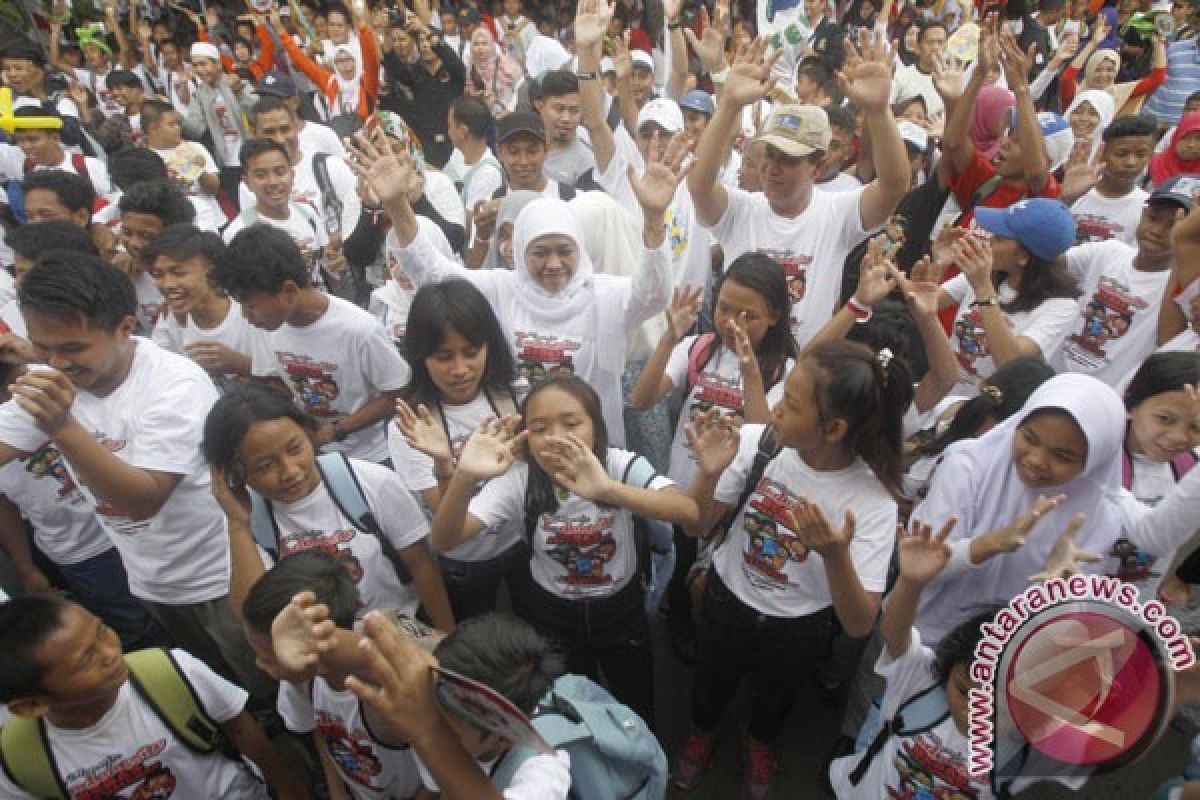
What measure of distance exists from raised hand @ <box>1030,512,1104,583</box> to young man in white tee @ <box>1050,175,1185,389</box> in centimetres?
158

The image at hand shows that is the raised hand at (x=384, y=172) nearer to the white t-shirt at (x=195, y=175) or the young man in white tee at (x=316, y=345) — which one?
the young man in white tee at (x=316, y=345)

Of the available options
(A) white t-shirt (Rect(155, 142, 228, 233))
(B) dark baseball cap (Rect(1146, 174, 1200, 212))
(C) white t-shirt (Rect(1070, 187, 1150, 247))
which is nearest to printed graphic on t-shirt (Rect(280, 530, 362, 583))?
(A) white t-shirt (Rect(155, 142, 228, 233))

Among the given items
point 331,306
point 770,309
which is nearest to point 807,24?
point 770,309

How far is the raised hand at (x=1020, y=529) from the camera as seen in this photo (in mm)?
1754

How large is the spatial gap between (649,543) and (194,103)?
7.50 meters

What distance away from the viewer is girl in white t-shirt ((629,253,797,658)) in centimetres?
252

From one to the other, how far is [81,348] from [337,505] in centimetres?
92

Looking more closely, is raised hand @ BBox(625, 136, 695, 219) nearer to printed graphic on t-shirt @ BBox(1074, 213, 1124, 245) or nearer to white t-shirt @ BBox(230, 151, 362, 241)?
white t-shirt @ BBox(230, 151, 362, 241)

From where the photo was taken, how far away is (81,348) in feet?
7.01

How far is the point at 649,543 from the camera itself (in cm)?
256

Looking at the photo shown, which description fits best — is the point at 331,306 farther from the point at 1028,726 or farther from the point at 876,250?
the point at 1028,726

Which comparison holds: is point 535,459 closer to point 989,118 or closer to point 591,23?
point 591,23

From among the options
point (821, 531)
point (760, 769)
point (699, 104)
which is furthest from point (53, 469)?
point (699, 104)

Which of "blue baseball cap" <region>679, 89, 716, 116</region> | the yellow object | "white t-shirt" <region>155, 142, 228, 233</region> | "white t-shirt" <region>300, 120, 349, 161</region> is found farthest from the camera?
"white t-shirt" <region>300, 120, 349, 161</region>
